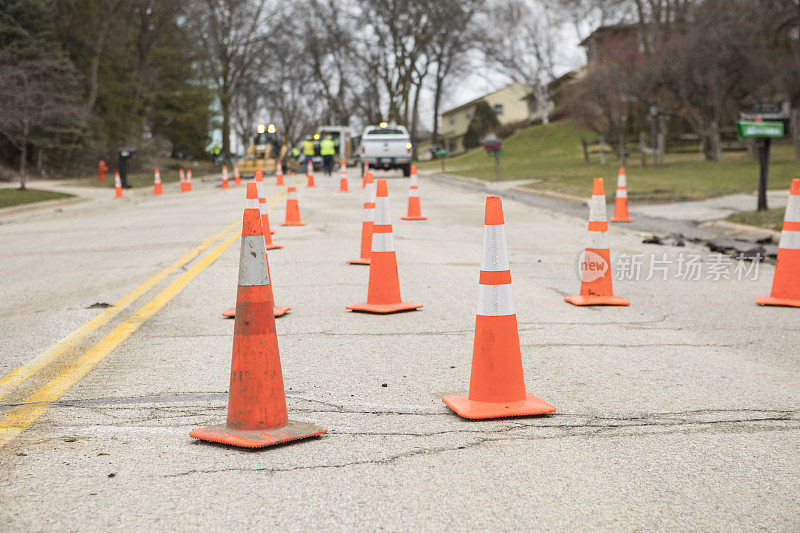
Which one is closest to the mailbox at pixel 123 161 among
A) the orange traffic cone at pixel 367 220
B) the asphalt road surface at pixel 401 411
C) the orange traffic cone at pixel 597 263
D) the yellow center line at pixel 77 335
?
the yellow center line at pixel 77 335

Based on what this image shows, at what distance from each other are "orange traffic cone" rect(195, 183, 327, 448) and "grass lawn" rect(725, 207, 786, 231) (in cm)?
1022

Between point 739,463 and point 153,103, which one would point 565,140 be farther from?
point 739,463

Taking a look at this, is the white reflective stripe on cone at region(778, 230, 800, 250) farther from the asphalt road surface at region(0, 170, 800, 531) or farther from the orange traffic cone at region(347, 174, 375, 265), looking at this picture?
the orange traffic cone at region(347, 174, 375, 265)

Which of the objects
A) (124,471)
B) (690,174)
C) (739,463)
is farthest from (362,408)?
(690,174)

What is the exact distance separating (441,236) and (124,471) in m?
10.3

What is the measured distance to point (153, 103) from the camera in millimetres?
52188

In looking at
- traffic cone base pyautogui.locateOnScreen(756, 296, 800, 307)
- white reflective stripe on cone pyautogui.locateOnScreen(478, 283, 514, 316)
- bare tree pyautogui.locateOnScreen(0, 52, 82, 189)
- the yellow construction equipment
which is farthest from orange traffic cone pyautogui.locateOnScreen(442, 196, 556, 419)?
the yellow construction equipment

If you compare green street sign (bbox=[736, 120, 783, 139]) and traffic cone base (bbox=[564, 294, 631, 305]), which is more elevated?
green street sign (bbox=[736, 120, 783, 139])

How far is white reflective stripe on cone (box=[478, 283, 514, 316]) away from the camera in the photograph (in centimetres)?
487

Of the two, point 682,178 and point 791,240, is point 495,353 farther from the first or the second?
point 682,178

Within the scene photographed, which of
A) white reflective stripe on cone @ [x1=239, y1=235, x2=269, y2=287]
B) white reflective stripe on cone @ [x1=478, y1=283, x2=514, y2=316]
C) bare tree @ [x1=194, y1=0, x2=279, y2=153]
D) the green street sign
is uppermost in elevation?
bare tree @ [x1=194, y1=0, x2=279, y2=153]

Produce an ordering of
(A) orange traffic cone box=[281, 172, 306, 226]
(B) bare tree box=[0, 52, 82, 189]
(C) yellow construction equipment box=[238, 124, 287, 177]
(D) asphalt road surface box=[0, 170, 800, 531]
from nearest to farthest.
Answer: (D) asphalt road surface box=[0, 170, 800, 531]
(A) orange traffic cone box=[281, 172, 306, 226]
(B) bare tree box=[0, 52, 82, 189]
(C) yellow construction equipment box=[238, 124, 287, 177]

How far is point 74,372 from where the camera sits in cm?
556

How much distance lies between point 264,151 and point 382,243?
37.9 meters
